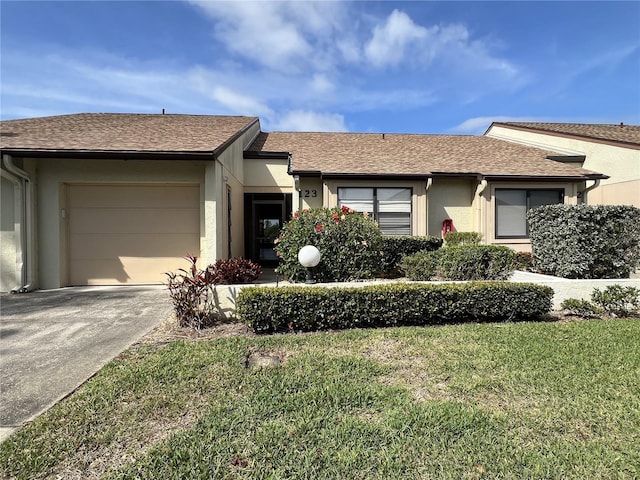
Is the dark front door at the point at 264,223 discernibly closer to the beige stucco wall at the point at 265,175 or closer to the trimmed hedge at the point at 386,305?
the beige stucco wall at the point at 265,175

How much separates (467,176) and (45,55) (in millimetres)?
13088

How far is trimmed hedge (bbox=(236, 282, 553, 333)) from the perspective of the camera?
17.1ft

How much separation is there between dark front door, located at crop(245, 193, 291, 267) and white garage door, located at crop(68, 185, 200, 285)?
4265 mm

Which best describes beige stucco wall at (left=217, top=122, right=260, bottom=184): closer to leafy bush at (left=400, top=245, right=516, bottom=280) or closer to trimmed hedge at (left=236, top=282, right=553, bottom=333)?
trimmed hedge at (left=236, top=282, right=553, bottom=333)

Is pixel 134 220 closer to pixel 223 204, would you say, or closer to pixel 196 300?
pixel 223 204

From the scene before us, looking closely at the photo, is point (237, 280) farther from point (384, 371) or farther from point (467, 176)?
point (467, 176)

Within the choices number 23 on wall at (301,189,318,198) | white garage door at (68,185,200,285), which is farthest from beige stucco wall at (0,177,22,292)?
number 23 on wall at (301,189,318,198)

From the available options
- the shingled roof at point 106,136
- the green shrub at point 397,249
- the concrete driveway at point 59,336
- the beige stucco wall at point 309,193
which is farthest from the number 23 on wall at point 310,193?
the concrete driveway at point 59,336

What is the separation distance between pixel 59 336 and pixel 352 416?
196 inches

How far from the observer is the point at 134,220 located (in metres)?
9.62

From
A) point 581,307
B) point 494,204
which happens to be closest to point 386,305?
point 581,307

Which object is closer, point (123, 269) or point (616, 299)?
point (616, 299)

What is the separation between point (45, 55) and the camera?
29.5ft

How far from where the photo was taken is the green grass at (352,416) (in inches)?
94.7
